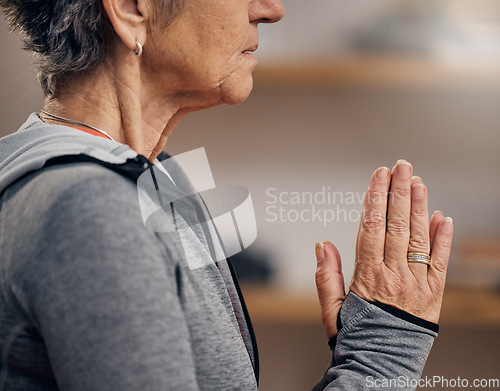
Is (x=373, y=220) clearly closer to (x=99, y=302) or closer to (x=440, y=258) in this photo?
(x=440, y=258)

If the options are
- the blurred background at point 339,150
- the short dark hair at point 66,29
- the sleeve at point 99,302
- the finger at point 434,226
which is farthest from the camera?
the blurred background at point 339,150

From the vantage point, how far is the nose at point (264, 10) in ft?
1.94

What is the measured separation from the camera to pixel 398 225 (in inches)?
21.8

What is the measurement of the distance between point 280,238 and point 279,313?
23cm

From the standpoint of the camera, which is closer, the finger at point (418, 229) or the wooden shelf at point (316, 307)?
the finger at point (418, 229)

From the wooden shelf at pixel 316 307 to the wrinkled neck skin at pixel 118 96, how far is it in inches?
28.2

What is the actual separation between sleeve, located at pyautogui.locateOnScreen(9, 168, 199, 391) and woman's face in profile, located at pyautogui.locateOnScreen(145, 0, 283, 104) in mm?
235

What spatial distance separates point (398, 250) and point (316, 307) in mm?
672

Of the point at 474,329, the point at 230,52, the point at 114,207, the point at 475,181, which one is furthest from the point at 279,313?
the point at 114,207

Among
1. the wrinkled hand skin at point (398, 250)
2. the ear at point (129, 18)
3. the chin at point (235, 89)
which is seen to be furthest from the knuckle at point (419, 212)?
the ear at point (129, 18)

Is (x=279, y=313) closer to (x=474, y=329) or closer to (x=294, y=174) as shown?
(x=294, y=174)

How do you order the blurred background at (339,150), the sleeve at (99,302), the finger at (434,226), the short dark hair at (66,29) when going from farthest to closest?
the blurred background at (339,150) < the finger at (434,226) < the short dark hair at (66,29) < the sleeve at (99,302)

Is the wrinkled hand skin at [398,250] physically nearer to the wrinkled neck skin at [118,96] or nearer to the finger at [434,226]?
the finger at [434,226]

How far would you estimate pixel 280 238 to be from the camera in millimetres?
1345
